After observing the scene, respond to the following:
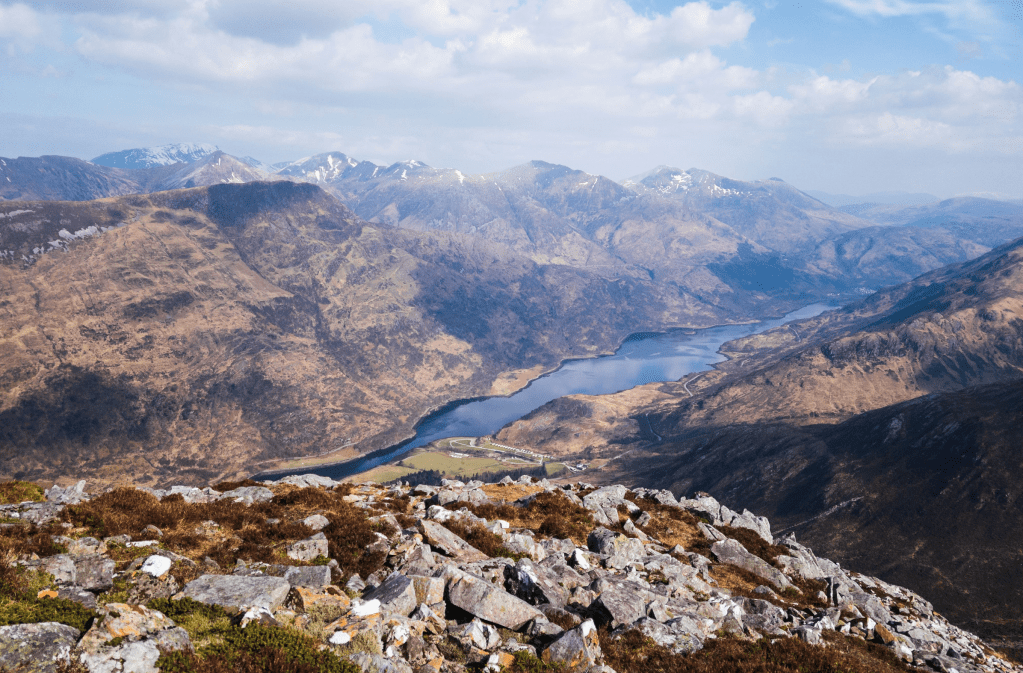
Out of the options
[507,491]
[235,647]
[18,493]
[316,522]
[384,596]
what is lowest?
[507,491]

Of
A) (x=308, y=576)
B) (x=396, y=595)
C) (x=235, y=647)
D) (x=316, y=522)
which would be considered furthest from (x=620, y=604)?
(x=316, y=522)

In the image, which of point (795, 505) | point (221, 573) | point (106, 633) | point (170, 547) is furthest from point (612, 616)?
point (795, 505)

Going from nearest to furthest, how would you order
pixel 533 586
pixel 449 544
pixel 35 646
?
pixel 35 646, pixel 533 586, pixel 449 544

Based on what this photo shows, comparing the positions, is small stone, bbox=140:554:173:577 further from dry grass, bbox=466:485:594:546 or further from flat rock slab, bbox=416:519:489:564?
dry grass, bbox=466:485:594:546

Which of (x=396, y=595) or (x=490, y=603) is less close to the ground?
(x=396, y=595)

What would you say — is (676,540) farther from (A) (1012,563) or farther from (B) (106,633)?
(A) (1012,563)

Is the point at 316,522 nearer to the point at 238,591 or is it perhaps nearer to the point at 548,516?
the point at 238,591
